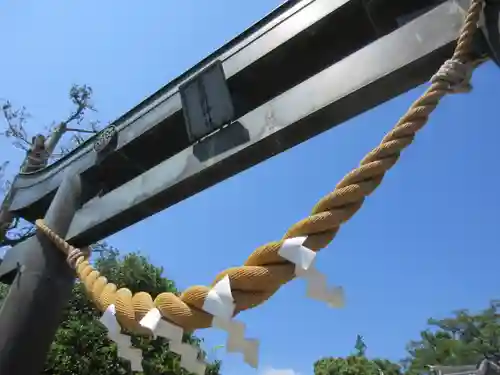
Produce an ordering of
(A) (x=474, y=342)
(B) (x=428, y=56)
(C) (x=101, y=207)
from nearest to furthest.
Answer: (B) (x=428, y=56) → (C) (x=101, y=207) → (A) (x=474, y=342)

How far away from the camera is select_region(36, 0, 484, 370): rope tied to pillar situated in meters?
0.60

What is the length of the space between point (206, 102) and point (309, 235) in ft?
3.09

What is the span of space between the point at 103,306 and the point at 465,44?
33.3 inches

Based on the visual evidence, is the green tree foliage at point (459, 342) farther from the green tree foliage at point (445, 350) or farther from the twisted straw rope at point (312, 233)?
the twisted straw rope at point (312, 233)

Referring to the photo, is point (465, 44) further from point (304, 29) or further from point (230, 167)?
point (230, 167)

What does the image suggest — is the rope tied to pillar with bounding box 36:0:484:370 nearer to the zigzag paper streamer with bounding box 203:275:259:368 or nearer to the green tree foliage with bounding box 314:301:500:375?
the zigzag paper streamer with bounding box 203:275:259:368

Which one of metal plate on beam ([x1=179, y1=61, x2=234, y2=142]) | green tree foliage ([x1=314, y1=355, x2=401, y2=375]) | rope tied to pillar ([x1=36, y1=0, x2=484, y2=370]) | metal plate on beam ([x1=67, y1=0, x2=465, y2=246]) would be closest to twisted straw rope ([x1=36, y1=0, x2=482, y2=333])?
rope tied to pillar ([x1=36, y1=0, x2=484, y2=370])

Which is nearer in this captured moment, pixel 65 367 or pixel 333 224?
pixel 333 224

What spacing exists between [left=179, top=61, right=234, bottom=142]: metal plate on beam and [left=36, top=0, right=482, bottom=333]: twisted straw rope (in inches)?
29.3

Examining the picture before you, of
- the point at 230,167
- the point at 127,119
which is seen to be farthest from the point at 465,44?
the point at 127,119

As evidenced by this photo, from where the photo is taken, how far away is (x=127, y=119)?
1.79 meters

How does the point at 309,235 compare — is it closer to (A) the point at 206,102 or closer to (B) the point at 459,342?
(A) the point at 206,102

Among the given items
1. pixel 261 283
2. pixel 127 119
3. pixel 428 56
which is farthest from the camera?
pixel 127 119

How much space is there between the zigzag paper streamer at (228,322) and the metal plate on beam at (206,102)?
83cm
